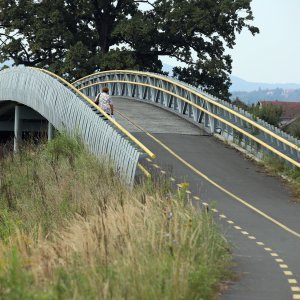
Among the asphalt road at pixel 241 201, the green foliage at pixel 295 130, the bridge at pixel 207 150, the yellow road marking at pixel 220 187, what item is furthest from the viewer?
the green foliage at pixel 295 130

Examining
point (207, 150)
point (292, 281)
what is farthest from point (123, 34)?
point (292, 281)

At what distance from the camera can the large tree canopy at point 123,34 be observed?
47.1m

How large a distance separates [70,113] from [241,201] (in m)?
9.59

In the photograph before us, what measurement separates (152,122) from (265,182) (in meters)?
8.68

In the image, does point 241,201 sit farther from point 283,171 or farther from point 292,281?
point 292,281

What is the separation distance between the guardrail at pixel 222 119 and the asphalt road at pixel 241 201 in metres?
0.54

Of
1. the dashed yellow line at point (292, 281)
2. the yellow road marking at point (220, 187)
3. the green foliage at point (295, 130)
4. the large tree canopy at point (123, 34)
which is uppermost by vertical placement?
the large tree canopy at point (123, 34)

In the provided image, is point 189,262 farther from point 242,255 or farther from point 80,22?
point 80,22

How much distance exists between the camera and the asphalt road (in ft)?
27.6

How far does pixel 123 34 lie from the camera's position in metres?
46.7

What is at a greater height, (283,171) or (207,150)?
(207,150)

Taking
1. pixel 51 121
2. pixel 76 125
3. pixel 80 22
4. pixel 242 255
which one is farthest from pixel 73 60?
pixel 242 255

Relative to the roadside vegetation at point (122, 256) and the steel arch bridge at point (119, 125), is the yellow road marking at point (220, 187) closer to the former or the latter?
the steel arch bridge at point (119, 125)

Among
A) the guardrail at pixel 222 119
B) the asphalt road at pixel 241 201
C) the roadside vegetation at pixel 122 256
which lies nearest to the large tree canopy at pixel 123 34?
the guardrail at pixel 222 119
